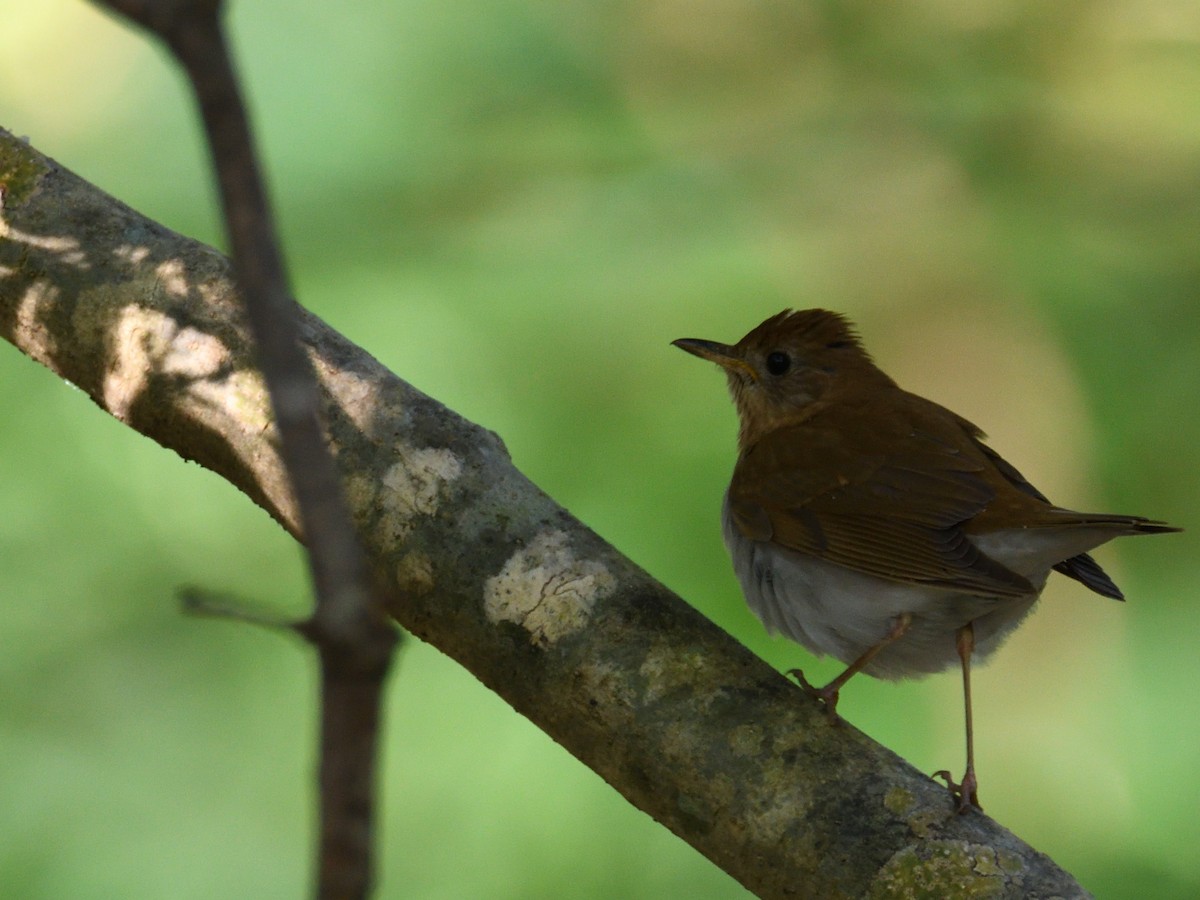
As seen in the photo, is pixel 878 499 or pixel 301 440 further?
pixel 878 499

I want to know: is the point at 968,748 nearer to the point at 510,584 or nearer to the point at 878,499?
the point at 878,499

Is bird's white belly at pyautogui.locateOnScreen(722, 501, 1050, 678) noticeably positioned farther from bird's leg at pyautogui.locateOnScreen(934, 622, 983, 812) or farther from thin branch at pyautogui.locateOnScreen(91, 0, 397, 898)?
thin branch at pyautogui.locateOnScreen(91, 0, 397, 898)

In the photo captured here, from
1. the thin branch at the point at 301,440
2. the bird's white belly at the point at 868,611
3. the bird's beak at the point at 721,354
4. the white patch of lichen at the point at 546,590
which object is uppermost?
the bird's beak at the point at 721,354

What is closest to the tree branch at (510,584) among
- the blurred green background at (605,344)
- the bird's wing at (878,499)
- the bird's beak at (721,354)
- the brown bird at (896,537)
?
the brown bird at (896,537)

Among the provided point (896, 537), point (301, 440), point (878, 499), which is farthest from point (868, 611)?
point (301, 440)

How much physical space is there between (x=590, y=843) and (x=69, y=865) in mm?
1984

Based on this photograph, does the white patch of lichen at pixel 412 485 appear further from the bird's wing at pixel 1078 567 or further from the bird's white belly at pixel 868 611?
the bird's wing at pixel 1078 567

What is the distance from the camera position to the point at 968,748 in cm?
301

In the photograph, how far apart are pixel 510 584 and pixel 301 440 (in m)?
1.52

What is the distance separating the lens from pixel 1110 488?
19.2 feet

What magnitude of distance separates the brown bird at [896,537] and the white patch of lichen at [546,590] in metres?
0.83

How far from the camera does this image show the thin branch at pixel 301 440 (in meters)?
1.02

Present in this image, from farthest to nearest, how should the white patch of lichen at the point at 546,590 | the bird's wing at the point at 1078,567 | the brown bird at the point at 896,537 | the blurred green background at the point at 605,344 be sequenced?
the blurred green background at the point at 605,344 < the bird's wing at the point at 1078,567 < the brown bird at the point at 896,537 < the white patch of lichen at the point at 546,590

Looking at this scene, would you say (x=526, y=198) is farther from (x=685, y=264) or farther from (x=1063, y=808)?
(x=1063, y=808)
